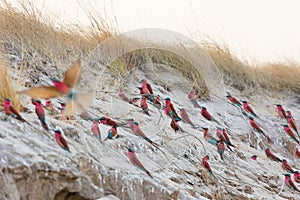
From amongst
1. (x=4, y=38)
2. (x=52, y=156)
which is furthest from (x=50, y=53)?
(x=52, y=156)

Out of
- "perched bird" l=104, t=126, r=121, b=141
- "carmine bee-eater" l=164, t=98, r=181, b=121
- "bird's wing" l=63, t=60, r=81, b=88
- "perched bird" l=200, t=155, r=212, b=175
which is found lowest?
"perched bird" l=200, t=155, r=212, b=175

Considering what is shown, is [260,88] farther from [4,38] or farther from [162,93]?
[4,38]

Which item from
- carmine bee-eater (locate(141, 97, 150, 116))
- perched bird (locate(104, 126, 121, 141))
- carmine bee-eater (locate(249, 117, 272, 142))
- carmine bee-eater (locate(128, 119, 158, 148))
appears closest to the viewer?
perched bird (locate(104, 126, 121, 141))

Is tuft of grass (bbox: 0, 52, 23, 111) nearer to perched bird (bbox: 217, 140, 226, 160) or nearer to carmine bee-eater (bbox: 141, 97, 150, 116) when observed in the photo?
carmine bee-eater (bbox: 141, 97, 150, 116)

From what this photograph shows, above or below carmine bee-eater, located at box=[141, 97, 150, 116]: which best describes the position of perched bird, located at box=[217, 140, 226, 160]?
below

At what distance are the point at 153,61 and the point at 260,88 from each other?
1.95 metres

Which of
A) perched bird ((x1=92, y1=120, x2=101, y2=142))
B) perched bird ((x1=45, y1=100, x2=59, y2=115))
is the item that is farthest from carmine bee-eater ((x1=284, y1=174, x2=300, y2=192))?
perched bird ((x1=45, y1=100, x2=59, y2=115))

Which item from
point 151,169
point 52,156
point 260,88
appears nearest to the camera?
point 52,156

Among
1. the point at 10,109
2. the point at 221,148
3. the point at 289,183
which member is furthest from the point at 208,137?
the point at 10,109

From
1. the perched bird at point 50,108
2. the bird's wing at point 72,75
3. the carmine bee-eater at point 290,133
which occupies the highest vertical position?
the bird's wing at point 72,75

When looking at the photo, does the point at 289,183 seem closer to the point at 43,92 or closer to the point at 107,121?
the point at 107,121

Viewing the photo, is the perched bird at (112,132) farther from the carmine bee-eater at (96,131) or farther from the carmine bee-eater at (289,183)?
the carmine bee-eater at (289,183)

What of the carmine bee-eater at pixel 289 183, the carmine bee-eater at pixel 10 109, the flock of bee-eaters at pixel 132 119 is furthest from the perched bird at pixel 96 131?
the carmine bee-eater at pixel 289 183

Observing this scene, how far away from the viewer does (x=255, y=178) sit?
414 cm
